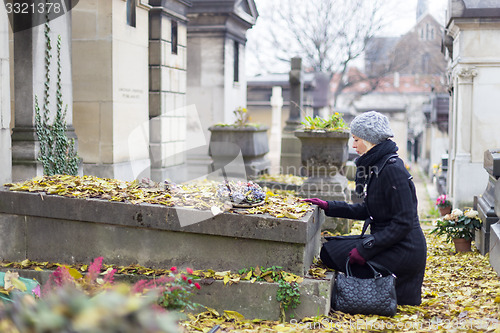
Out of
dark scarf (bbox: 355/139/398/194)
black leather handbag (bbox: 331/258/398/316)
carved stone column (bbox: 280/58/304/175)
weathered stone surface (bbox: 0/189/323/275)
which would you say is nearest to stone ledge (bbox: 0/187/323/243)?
weathered stone surface (bbox: 0/189/323/275)

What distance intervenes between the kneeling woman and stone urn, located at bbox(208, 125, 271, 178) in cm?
692

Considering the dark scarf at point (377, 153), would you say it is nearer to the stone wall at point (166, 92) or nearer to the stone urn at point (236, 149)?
the stone wall at point (166, 92)

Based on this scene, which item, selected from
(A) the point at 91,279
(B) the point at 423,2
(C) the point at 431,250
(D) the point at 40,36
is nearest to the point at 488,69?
(C) the point at 431,250

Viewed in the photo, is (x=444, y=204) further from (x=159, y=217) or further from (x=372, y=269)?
(x=159, y=217)

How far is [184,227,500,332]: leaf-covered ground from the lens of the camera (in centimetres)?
389

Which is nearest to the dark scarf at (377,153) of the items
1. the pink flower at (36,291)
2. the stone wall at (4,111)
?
the pink flower at (36,291)

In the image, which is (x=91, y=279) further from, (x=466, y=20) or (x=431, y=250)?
(x=466, y=20)

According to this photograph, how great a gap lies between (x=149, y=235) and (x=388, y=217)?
6.39ft

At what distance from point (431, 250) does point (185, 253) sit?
404 centimetres

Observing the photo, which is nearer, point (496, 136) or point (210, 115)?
point (496, 136)

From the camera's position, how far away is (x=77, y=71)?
8.59 metres

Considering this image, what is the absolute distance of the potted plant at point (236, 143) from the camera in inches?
452

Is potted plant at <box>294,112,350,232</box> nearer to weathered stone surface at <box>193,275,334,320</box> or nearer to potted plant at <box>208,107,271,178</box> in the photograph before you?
potted plant at <box>208,107,271,178</box>

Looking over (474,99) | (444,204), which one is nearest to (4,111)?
(444,204)
